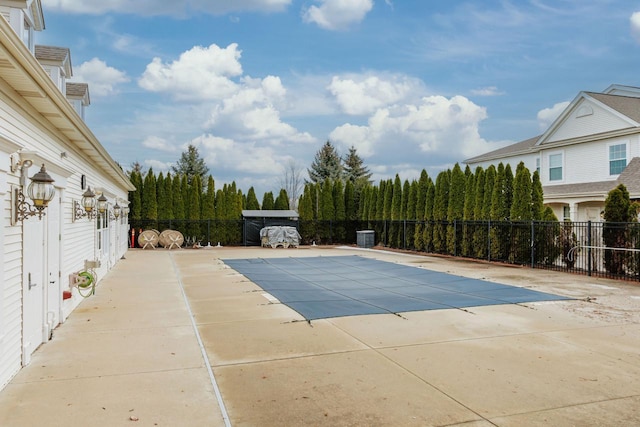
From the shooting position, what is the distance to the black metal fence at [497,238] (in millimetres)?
12727

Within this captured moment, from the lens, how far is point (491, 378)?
4.60 metres

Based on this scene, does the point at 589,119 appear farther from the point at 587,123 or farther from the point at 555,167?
the point at 555,167

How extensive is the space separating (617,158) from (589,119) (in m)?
2.35

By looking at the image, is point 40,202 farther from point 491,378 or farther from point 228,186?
point 228,186

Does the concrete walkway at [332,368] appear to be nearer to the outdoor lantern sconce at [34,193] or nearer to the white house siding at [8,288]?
the white house siding at [8,288]

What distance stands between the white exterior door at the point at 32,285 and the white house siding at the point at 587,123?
21145mm

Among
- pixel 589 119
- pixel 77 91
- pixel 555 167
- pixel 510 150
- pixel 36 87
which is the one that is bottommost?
pixel 36 87

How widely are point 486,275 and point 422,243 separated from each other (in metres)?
9.15

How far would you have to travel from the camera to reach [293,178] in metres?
54.7

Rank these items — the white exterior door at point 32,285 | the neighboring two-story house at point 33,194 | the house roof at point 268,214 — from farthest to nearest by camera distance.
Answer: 1. the house roof at point 268,214
2. the white exterior door at point 32,285
3. the neighboring two-story house at point 33,194

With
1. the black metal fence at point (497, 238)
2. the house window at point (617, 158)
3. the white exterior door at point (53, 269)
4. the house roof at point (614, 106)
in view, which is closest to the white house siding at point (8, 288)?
the white exterior door at point (53, 269)

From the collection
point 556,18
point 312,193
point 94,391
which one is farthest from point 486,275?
point 312,193

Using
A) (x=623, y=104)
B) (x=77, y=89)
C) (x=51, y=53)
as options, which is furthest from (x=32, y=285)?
(x=623, y=104)

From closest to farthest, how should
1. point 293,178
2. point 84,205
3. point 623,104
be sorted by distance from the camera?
1. point 84,205
2. point 623,104
3. point 293,178
